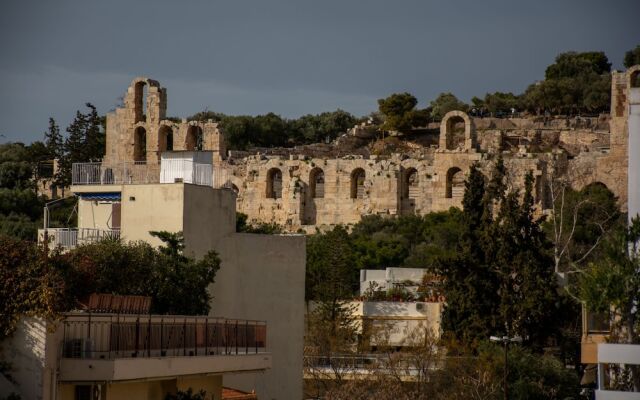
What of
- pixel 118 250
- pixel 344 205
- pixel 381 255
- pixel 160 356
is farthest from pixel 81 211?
pixel 344 205

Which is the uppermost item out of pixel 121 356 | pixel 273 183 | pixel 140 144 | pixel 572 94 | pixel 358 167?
pixel 572 94

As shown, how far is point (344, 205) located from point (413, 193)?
2.79m

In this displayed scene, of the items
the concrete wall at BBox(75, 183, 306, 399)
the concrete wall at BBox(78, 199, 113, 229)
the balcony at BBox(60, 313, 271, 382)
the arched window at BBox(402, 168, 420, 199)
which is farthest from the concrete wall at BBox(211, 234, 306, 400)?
the arched window at BBox(402, 168, 420, 199)

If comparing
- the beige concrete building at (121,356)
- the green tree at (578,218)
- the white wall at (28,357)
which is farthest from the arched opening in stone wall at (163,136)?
the white wall at (28,357)

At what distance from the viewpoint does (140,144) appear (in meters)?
69.5

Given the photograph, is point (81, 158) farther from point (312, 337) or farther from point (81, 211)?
point (81, 211)

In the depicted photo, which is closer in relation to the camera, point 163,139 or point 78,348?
point 78,348

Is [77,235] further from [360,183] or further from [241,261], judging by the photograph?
[360,183]

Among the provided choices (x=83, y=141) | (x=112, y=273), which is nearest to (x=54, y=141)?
(x=83, y=141)

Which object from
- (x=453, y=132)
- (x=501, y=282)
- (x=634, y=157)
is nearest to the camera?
(x=634, y=157)

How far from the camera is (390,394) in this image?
32.3m

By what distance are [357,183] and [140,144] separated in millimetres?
9642

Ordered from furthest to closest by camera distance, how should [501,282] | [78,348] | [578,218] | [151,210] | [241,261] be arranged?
1. [578,218]
2. [501,282]
3. [241,261]
4. [151,210]
5. [78,348]

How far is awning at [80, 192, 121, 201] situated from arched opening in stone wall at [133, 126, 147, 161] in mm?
39306
